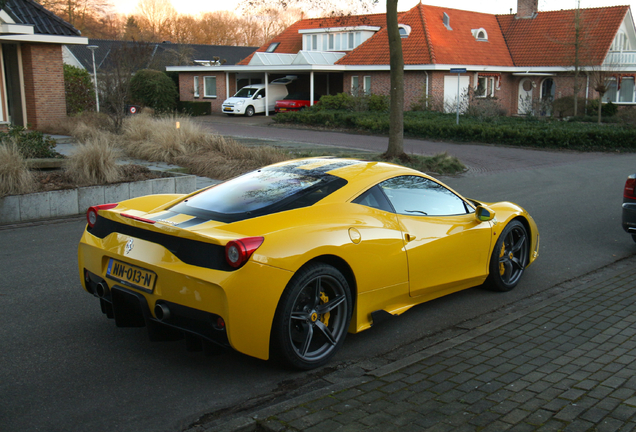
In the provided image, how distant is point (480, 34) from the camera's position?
129 ft

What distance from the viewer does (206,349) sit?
3885 mm

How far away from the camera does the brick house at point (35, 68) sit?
70.0 ft

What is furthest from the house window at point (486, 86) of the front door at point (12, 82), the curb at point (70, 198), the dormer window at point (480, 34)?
the curb at point (70, 198)

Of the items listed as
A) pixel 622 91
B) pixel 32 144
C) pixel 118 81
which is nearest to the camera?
pixel 32 144

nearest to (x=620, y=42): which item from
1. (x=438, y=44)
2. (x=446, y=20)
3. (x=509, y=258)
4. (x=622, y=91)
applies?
(x=622, y=91)

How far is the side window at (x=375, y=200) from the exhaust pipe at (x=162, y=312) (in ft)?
5.31

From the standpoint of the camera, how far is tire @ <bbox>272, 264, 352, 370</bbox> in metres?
3.88

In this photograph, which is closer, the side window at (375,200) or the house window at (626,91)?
the side window at (375,200)

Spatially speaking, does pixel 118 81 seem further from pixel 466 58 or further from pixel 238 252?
pixel 238 252

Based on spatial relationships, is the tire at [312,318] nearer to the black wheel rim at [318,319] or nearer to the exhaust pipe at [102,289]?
the black wheel rim at [318,319]

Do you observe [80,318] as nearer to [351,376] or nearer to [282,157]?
[351,376]

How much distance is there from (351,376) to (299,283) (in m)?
0.78

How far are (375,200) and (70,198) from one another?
6.48 m

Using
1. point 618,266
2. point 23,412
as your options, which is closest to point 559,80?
point 618,266
